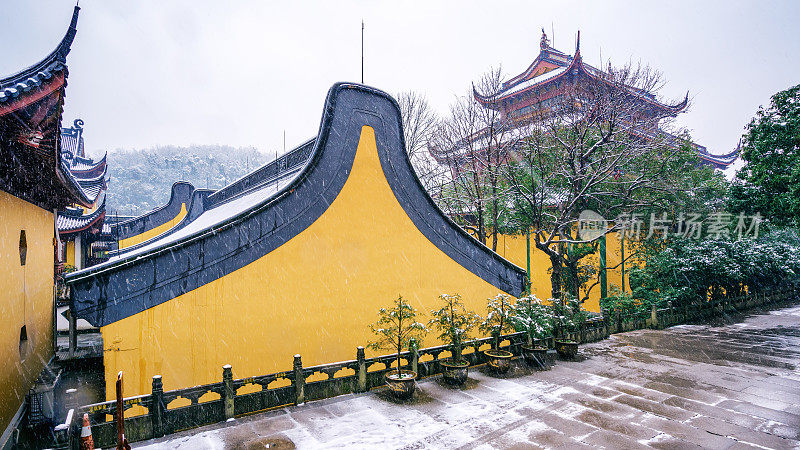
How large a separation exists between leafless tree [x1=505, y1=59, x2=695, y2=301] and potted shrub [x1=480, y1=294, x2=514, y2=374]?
11.4 ft

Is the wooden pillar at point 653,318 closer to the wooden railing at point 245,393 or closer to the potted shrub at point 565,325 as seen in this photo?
the potted shrub at point 565,325

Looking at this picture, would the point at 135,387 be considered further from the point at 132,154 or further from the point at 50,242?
the point at 132,154

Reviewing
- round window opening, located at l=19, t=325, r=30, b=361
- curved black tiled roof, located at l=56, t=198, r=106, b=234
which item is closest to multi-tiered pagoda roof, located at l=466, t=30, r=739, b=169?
round window opening, located at l=19, t=325, r=30, b=361

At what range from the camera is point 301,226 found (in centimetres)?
720

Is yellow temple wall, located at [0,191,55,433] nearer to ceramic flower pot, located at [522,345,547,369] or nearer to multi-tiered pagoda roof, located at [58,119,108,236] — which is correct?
multi-tiered pagoda roof, located at [58,119,108,236]

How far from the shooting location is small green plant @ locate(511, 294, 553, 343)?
28.5 ft

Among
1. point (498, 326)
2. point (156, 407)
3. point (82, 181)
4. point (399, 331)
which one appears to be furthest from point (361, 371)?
point (82, 181)

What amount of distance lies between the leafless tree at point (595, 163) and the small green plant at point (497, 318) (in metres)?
3.44

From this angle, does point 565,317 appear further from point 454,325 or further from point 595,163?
point 595,163

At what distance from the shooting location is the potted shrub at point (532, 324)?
28.6 ft

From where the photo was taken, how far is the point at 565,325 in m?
10.2

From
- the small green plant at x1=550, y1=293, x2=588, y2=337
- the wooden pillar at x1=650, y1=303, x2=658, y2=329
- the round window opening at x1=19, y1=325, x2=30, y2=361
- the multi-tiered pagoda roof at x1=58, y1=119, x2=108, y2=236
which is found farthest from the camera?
the multi-tiered pagoda roof at x1=58, y1=119, x2=108, y2=236

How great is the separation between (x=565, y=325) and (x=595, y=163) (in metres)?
5.73

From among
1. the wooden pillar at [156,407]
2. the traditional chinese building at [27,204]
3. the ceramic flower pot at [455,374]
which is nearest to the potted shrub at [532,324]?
the ceramic flower pot at [455,374]
